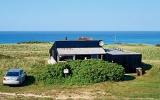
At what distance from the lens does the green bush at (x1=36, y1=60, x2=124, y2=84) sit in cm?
3719

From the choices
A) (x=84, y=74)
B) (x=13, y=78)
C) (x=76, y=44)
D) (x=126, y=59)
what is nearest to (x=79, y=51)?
(x=76, y=44)

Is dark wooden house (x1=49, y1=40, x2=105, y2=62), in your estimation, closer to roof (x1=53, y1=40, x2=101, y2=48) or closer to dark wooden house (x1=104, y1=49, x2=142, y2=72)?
roof (x1=53, y1=40, x2=101, y2=48)

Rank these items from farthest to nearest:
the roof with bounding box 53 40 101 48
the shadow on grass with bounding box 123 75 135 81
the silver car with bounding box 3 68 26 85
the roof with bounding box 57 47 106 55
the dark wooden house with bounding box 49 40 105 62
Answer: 1. the roof with bounding box 53 40 101 48
2. the roof with bounding box 57 47 106 55
3. the dark wooden house with bounding box 49 40 105 62
4. the shadow on grass with bounding box 123 75 135 81
5. the silver car with bounding box 3 68 26 85

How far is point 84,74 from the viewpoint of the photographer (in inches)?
1468

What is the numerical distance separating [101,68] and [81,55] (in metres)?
6.46

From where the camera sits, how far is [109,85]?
35.9 meters

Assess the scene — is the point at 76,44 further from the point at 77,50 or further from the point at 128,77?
the point at 128,77

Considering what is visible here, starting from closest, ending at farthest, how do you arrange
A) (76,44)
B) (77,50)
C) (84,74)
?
1. (84,74)
2. (77,50)
3. (76,44)

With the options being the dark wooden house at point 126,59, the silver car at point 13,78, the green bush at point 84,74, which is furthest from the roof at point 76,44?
the silver car at point 13,78

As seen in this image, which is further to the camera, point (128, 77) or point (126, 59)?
point (126, 59)

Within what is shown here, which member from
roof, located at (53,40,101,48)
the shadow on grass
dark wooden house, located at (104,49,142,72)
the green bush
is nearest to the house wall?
dark wooden house, located at (104,49,142,72)

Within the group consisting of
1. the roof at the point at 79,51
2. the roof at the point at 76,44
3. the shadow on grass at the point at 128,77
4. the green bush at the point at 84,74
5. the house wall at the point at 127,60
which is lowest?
the shadow on grass at the point at 128,77

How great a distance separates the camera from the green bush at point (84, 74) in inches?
1464

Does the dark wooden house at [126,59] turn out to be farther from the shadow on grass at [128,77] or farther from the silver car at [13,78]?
the silver car at [13,78]
